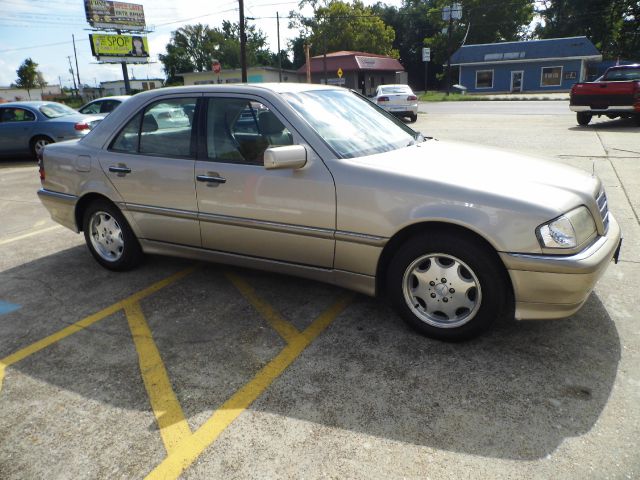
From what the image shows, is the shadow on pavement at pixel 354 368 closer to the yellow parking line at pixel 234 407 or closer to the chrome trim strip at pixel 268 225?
the yellow parking line at pixel 234 407

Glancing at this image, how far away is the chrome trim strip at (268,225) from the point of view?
3346mm

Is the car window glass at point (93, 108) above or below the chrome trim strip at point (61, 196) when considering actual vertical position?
above

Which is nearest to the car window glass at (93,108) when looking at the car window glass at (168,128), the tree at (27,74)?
the car window glass at (168,128)

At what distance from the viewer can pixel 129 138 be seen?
13.9 feet

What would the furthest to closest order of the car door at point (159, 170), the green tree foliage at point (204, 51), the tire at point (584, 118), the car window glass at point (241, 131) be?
the green tree foliage at point (204, 51) < the tire at point (584, 118) < the car door at point (159, 170) < the car window glass at point (241, 131)

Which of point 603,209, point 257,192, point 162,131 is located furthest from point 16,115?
point 603,209

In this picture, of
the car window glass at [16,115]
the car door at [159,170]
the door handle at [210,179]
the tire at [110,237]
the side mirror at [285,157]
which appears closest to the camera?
the side mirror at [285,157]

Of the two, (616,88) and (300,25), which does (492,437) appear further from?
(300,25)

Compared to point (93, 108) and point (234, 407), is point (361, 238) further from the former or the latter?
point (93, 108)

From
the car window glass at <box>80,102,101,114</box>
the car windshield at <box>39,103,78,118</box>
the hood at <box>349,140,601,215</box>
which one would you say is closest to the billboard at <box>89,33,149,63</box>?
the car window glass at <box>80,102,101,114</box>

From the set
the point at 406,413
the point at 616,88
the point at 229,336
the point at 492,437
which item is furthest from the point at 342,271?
the point at 616,88

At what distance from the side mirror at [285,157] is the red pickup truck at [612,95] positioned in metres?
13.5

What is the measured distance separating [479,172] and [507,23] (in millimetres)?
65964

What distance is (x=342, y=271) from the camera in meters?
3.39
